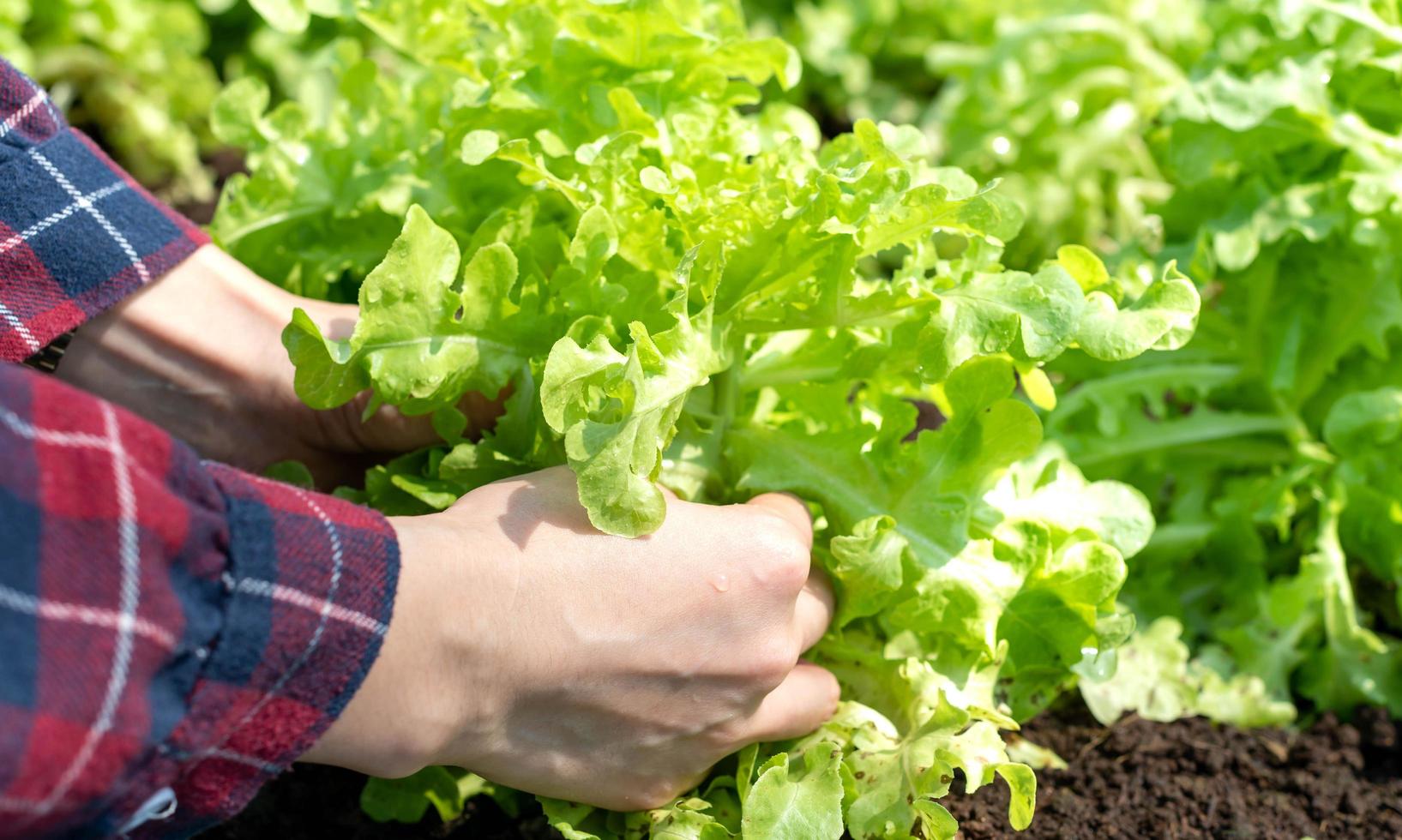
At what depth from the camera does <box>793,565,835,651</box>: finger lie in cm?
166

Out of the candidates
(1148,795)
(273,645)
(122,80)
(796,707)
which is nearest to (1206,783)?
(1148,795)

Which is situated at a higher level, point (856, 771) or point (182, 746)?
point (182, 746)

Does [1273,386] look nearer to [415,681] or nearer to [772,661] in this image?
[772,661]

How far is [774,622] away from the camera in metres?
1.49

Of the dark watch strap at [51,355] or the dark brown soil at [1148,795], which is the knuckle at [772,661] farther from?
the dark watch strap at [51,355]

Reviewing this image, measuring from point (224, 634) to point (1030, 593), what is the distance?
1.14 m

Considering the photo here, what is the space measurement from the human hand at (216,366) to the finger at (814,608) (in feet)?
1.75

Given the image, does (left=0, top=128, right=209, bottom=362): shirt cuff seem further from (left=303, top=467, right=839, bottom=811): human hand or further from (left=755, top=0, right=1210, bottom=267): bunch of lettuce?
(left=755, top=0, right=1210, bottom=267): bunch of lettuce

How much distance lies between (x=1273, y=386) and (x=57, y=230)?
217cm

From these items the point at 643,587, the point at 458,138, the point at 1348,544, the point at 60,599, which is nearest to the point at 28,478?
the point at 60,599

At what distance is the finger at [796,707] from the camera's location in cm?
160

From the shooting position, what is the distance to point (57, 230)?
166 centimetres

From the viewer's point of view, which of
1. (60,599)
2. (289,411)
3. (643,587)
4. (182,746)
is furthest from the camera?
(289,411)

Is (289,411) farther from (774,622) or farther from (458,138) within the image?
(774,622)
